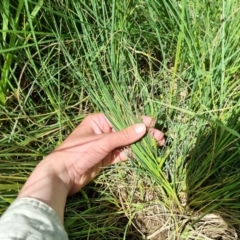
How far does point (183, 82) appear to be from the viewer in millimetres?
1117

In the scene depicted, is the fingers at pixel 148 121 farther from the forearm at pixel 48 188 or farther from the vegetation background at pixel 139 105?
the forearm at pixel 48 188

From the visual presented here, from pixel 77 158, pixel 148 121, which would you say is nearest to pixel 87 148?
pixel 77 158

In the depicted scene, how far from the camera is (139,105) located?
1.15 metres

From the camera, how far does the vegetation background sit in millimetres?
1087

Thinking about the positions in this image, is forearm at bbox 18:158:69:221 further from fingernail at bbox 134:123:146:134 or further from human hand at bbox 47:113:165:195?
fingernail at bbox 134:123:146:134

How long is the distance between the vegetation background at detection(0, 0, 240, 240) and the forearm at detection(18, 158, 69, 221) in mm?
123

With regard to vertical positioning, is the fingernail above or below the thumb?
above

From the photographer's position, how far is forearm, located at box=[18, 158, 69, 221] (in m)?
0.95

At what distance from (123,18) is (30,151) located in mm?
423

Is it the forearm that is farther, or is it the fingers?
the fingers

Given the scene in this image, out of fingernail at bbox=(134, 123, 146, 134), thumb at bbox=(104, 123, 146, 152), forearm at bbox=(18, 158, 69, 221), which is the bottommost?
forearm at bbox=(18, 158, 69, 221)

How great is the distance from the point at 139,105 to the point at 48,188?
324 mm

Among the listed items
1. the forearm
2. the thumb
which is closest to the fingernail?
the thumb

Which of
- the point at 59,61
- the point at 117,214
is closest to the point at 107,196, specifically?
the point at 117,214
